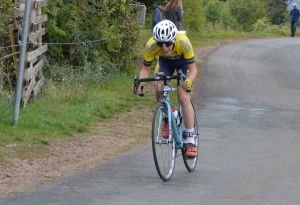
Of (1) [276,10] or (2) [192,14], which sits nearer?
(2) [192,14]

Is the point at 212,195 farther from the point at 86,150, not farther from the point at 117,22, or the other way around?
the point at 117,22

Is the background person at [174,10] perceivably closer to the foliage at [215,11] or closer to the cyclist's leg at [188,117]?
the cyclist's leg at [188,117]

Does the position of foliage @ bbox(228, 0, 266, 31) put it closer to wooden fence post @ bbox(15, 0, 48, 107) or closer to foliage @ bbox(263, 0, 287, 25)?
foliage @ bbox(263, 0, 287, 25)

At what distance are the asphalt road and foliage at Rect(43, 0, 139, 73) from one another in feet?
7.02

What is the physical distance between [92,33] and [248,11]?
2736 inches

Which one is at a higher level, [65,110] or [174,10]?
[174,10]

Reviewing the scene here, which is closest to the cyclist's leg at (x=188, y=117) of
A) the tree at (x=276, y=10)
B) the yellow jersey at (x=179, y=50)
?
the yellow jersey at (x=179, y=50)

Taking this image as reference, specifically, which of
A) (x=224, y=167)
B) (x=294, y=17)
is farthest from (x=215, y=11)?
(x=224, y=167)

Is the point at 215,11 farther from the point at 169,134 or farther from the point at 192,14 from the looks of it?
the point at 169,134

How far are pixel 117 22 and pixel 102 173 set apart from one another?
9.19 meters

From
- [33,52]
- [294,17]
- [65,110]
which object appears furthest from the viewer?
[294,17]

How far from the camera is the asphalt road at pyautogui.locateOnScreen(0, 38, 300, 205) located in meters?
7.10

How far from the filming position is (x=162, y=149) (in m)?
7.75

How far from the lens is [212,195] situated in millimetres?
7301
